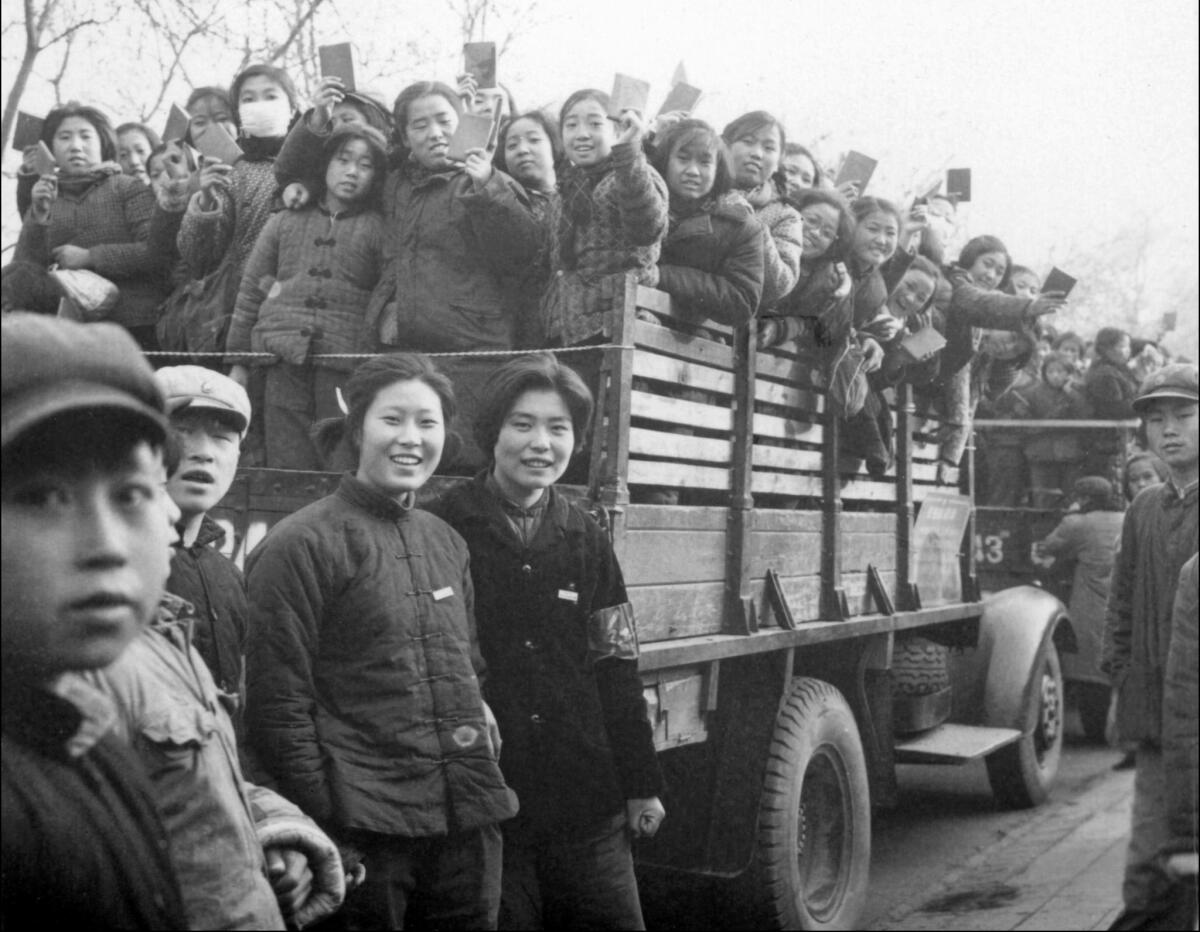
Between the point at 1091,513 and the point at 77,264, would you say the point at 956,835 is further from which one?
the point at 77,264

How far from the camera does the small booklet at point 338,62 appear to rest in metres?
5.11

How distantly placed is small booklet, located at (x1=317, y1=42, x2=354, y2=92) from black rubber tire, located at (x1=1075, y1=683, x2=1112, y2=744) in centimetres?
648

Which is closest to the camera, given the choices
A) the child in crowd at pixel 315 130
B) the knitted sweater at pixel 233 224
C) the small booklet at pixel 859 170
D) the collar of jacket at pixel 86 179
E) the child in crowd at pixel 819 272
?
the child in crowd at pixel 315 130

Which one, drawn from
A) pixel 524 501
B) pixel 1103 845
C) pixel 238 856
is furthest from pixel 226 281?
pixel 1103 845

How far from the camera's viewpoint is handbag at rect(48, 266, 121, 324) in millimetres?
5332

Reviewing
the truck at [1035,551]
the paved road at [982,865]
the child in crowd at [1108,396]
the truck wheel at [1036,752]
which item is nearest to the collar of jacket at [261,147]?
the paved road at [982,865]

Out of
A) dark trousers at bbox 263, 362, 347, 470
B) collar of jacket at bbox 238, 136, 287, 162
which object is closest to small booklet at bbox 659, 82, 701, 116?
collar of jacket at bbox 238, 136, 287, 162

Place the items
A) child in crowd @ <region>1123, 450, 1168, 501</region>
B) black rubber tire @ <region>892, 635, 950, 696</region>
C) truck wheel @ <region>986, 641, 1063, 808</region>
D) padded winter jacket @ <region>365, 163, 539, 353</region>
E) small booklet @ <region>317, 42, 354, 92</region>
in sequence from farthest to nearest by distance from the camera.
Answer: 1. child in crowd @ <region>1123, 450, 1168, 501</region>
2. truck wheel @ <region>986, 641, 1063, 808</region>
3. black rubber tire @ <region>892, 635, 950, 696</region>
4. small booklet @ <region>317, 42, 354, 92</region>
5. padded winter jacket @ <region>365, 163, 539, 353</region>

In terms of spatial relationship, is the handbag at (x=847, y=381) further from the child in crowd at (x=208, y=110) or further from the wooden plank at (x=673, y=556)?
the child in crowd at (x=208, y=110)

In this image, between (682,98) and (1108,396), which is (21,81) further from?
(1108,396)

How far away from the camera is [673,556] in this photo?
441 centimetres

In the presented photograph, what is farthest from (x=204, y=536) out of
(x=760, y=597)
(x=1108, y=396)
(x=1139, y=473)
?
(x=1108, y=396)

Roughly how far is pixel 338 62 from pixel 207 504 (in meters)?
2.83

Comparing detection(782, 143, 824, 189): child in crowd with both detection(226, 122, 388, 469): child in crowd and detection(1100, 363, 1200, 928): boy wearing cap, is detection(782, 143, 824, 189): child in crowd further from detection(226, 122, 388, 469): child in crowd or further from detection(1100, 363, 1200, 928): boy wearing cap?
detection(1100, 363, 1200, 928): boy wearing cap
